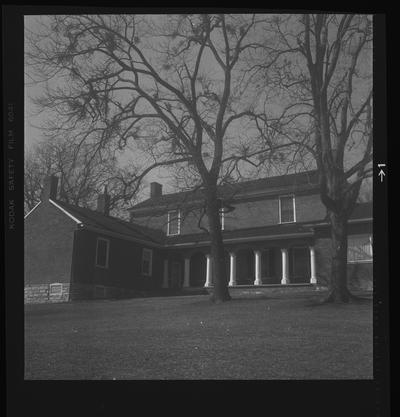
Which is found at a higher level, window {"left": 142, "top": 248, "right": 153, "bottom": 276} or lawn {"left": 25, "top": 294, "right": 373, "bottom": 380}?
window {"left": 142, "top": 248, "right": 153, "bottom": 276}

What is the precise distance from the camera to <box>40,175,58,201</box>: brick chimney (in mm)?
7730

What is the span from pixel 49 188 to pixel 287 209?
11.3 ft

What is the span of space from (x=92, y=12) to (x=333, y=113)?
3.52 meters

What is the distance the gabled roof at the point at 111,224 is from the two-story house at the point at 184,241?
0.01 m

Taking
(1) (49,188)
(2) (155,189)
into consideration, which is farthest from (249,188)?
(1) (49,188)

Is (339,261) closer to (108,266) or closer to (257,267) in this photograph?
(257,267)

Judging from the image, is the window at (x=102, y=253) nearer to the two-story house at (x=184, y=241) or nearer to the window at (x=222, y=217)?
the two-story house at (x=184, y=241)

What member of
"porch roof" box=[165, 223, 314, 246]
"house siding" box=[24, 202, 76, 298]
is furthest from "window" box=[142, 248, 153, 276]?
"house siding" box=[24, 202, 76, 298]

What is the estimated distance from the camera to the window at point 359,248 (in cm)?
718

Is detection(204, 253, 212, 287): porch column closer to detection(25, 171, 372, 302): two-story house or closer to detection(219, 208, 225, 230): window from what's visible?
detection(25, 171, 372, 302): two-story house

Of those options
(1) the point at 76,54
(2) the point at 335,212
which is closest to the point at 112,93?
(1) the point at 76,54

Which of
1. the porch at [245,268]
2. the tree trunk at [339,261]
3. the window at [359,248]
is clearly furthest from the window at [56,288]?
the window at [359,248]

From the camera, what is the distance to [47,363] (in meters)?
6.91

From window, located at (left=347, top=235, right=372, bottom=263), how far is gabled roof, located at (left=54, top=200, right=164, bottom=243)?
2.73 m
